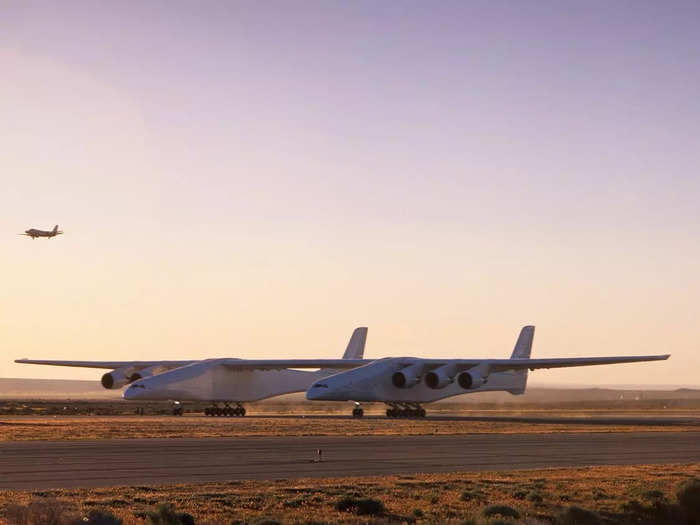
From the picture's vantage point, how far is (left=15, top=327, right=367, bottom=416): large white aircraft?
68.9 m

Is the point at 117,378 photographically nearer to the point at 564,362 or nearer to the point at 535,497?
the point at 564,362

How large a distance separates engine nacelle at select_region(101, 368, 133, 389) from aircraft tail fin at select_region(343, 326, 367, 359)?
821 inches

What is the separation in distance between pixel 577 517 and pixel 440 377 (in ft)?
166

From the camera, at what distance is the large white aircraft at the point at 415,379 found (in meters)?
67.4

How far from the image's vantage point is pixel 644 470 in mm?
27625

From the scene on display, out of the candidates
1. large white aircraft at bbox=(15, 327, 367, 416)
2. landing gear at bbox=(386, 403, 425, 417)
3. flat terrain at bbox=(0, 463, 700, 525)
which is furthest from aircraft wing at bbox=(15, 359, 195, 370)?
flat terrain at bbox=(0, 463, 700, 525)

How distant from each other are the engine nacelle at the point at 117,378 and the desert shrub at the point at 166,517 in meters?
60.5

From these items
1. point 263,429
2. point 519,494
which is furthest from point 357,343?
point 519,494

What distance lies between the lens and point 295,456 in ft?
103

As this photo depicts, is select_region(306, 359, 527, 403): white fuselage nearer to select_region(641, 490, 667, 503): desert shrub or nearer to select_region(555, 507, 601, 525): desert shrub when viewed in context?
select_region(641, 490, 667, 503): desert shrub

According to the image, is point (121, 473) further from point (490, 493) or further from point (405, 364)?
point (405, 364)

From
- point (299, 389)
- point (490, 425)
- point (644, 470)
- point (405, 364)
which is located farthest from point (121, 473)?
A: point (299, 389)

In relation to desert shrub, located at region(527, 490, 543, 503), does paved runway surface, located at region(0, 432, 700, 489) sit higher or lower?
higher

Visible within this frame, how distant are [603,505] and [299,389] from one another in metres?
61.4
